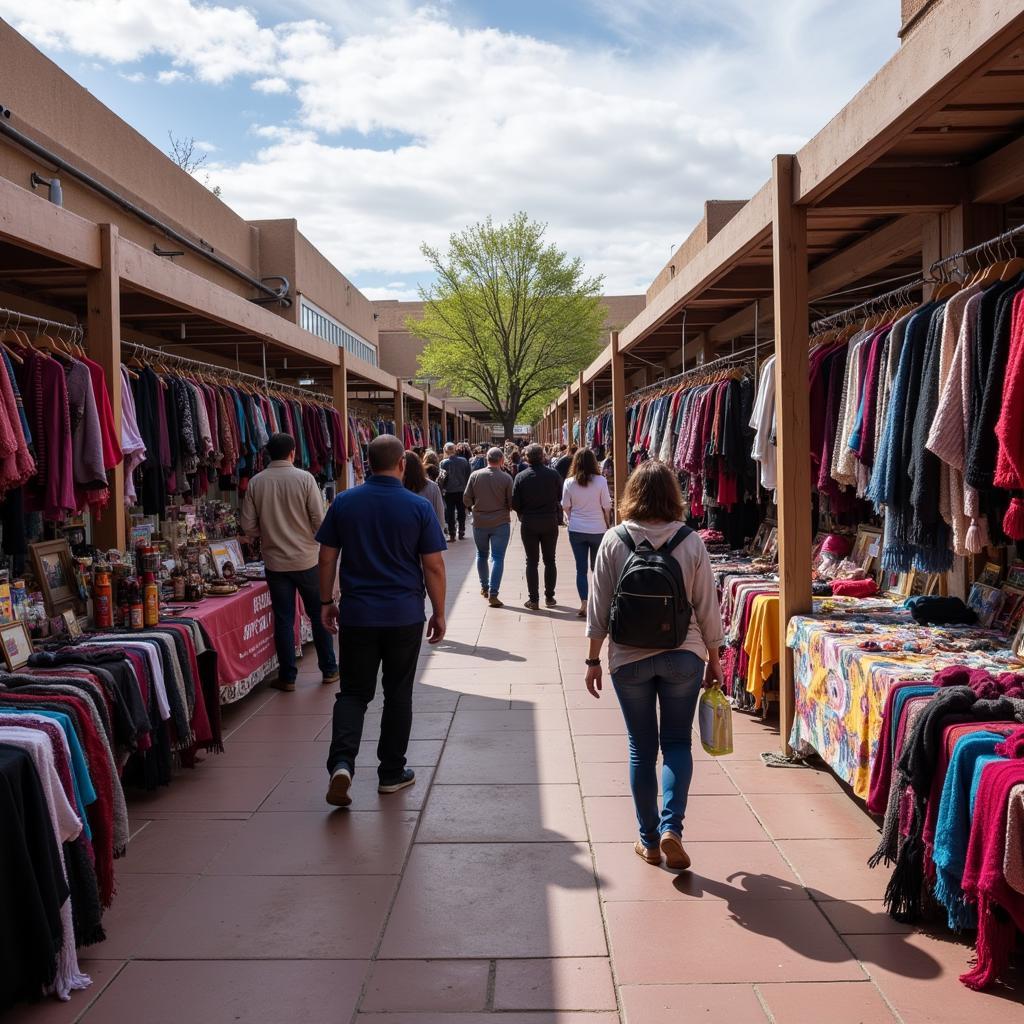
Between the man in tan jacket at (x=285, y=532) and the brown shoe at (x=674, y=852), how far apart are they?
3.77 metres

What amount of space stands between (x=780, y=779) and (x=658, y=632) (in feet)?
5.63

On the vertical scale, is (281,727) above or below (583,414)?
below

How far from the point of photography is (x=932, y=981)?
3.00 metres

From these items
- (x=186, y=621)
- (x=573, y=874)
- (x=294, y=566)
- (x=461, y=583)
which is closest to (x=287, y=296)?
(x=461, y=583)

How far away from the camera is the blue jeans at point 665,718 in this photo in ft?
12.6

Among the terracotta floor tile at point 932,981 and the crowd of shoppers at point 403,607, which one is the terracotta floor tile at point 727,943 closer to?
the terracotta floor tile at point 932,981

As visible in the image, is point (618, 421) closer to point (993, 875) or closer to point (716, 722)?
point (716, 722)

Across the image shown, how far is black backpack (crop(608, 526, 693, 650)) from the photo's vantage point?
372 centimetres

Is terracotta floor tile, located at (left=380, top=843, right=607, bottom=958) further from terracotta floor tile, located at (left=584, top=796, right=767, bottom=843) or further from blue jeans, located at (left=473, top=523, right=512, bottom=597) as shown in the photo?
blue jeans, located at (left=473, top=523, right=512, bottom=597)

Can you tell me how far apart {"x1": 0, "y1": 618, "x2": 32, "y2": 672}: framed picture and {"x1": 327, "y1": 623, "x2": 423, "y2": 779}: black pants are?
1396mm

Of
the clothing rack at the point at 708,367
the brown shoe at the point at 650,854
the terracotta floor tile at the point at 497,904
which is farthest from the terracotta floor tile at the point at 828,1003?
the clothing rack at the point at 708,367

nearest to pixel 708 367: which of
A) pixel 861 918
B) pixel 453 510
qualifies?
pixel 861 918

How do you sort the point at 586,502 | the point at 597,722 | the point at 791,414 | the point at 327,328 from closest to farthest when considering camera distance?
the point at 791,414
the point at 597,722
the point at 586,502
the point at 327,328

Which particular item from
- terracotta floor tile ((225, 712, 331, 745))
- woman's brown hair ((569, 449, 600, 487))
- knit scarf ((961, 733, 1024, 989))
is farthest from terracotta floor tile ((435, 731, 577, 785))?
woman's brown hair ((569, 449, 600, 487))
